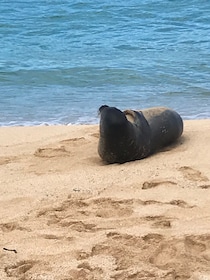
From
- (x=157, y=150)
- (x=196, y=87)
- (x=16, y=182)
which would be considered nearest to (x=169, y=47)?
(x=196, y=87)

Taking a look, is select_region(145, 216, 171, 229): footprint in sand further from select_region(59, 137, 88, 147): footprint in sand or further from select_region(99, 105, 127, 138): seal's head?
select_region(59, 137, 88, 147): footprint in sand

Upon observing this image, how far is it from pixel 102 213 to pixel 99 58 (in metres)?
7.11

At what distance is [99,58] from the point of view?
1006 cm

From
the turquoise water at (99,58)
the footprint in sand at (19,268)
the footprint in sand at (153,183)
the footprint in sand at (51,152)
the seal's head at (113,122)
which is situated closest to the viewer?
the footprint in sand at (19,268)

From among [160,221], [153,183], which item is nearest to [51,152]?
[153,183]

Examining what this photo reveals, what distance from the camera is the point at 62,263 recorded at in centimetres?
261

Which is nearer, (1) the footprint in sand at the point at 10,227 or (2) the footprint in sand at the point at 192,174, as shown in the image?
(1) the footprint in sand at the point at 10,227

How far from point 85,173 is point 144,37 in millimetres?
8500

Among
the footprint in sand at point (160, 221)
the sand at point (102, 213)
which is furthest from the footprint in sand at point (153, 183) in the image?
the footprint in sand at point (160, 221)

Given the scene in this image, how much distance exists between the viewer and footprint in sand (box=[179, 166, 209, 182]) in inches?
146

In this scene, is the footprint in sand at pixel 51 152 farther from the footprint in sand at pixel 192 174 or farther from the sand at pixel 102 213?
the footprint in sand at pixel 192 174

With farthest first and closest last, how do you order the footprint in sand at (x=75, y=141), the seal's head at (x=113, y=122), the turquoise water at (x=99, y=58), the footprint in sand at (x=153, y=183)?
the turquoise water at (x=99, y=58), the footprint in sand at (x=75, y=141), the seal's head at (x=113, y=122), the footprint in sand at (x=153, y=183)

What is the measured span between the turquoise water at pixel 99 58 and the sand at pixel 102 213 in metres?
1.88

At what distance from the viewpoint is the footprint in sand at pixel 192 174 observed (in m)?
3.72
